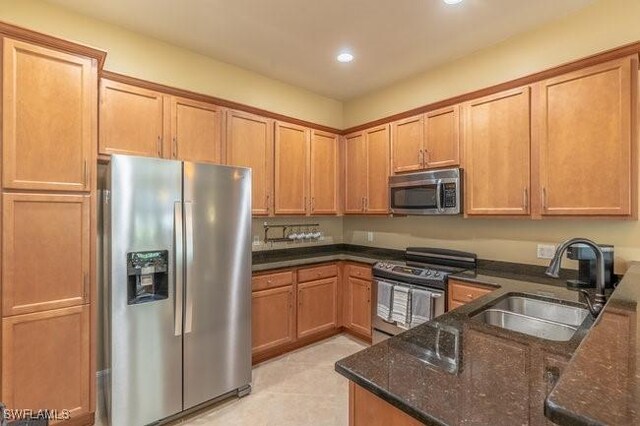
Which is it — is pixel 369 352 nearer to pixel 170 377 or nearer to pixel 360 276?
pixel 170 377

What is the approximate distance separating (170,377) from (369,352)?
5.69 ft

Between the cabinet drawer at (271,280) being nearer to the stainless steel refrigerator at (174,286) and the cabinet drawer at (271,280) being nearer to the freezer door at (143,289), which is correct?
the stainless steel refrigerator at (174,286)

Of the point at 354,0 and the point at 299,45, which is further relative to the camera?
the point at 299,45

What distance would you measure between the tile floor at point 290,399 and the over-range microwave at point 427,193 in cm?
167

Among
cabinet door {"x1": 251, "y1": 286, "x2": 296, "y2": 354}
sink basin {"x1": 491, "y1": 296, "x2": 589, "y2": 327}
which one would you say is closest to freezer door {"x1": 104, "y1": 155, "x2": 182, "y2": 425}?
cabinet door {"x1": 251, "y1": 286, "x2": 296, "y2": 354}

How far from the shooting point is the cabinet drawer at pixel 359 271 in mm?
3385

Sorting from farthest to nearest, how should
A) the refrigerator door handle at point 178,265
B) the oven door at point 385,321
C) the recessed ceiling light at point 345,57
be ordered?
the recessed ceiling light at point 345,57 → the oven door at point 385,321 → the refrigerator door handle at point 178,265

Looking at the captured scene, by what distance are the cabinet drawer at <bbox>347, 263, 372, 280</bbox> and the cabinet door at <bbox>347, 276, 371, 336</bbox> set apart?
0.14 feet

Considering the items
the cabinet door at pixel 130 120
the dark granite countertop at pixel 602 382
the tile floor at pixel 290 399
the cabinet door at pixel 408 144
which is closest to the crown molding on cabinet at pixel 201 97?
the cabinet door at pixel 130 120

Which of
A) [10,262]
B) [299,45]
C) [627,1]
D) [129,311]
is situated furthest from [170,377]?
[627,1]

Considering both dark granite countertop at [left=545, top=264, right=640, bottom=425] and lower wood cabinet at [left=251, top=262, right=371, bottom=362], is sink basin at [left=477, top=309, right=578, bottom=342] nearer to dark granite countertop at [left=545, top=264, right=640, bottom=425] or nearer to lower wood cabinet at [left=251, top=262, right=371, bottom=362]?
dark granite countertop at [left=545, top=264, right=640, bottom=425]

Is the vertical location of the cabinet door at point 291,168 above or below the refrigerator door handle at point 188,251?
above

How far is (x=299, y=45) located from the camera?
2857 millimetres

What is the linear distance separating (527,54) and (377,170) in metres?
1.67
